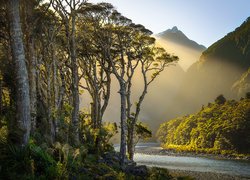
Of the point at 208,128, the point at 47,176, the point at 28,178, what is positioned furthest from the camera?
the point at 208,128

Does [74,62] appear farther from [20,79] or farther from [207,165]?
[207,165]

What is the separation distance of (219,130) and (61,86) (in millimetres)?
92239

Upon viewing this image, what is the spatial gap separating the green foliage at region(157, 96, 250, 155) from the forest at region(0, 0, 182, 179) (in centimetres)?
6710

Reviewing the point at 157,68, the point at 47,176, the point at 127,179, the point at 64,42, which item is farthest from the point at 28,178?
the point at 157,68

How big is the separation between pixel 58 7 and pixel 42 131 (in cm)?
1062

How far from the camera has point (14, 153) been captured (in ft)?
53.7

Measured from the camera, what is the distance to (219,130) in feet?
388

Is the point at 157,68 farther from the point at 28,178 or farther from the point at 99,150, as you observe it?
the point at 28,178

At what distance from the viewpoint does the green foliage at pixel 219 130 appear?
355ft

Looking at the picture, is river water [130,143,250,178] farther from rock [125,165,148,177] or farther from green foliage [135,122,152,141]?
rock [125,165,148,177]

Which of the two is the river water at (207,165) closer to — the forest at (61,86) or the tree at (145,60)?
the forest at (61,86)

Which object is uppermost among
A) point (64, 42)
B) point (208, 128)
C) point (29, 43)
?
point (64, 42)

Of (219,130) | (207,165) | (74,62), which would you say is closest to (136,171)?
(74,62)

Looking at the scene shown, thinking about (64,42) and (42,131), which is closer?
(42,131)
